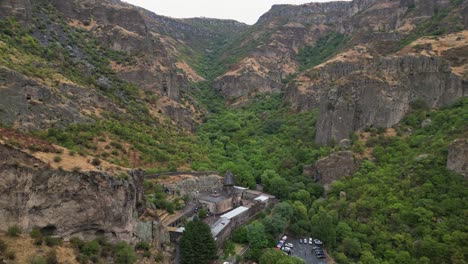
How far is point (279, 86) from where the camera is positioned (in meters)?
98.7

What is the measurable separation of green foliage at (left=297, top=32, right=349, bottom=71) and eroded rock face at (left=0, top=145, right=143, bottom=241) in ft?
289

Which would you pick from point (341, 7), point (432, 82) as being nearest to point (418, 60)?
point (432, 82)

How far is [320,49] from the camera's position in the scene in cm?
11550

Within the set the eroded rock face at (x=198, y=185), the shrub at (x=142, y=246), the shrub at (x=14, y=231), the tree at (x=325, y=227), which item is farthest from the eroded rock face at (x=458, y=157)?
the shrub at (x=14, y=231)

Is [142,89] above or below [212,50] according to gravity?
below

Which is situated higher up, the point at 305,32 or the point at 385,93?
the point at 305,32

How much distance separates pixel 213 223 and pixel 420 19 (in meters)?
73.6

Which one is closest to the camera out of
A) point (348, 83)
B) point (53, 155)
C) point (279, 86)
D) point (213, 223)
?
point (53, 155)

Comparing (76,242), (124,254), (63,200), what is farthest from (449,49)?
(76,242)

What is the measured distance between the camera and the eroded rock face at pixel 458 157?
3712 centimetres

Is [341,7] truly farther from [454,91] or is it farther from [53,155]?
[53,155]

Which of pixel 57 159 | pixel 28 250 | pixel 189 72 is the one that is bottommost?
pixel 28 250

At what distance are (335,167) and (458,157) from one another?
577 inches

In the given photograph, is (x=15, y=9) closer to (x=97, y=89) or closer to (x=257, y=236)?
(x=97, y=89)
